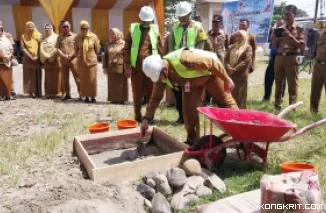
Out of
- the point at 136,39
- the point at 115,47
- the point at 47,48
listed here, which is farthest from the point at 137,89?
the point at 47,48

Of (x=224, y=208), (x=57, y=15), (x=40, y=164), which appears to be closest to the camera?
(x=224, y=208)

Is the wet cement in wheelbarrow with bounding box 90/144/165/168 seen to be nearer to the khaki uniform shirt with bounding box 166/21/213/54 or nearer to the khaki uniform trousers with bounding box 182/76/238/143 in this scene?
the khaki uniform trousers with bounding box 182/76/238/143

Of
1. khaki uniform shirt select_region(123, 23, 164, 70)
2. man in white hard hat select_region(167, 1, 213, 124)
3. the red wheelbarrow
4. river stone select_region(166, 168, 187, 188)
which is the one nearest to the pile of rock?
river stone select_region(166, 168, 187, 188)

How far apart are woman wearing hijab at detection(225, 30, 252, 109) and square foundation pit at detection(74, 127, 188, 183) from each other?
185 centimetres

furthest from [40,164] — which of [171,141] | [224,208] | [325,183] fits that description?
[325,183]

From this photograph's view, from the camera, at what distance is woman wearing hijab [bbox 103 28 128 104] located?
25.1ft

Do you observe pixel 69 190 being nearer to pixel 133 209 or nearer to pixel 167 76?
pixel 133 209

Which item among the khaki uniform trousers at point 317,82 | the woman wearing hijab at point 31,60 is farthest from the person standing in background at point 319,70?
the woman wearing hijab at point 31,60

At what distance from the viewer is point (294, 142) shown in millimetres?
4867

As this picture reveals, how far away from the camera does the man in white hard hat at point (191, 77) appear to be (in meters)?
3.79

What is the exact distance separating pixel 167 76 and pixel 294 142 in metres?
2.12

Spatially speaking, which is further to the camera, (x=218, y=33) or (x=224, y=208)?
(x=218, y=33)

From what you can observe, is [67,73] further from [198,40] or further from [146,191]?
[146,191]

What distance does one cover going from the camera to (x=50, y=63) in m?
8.28
